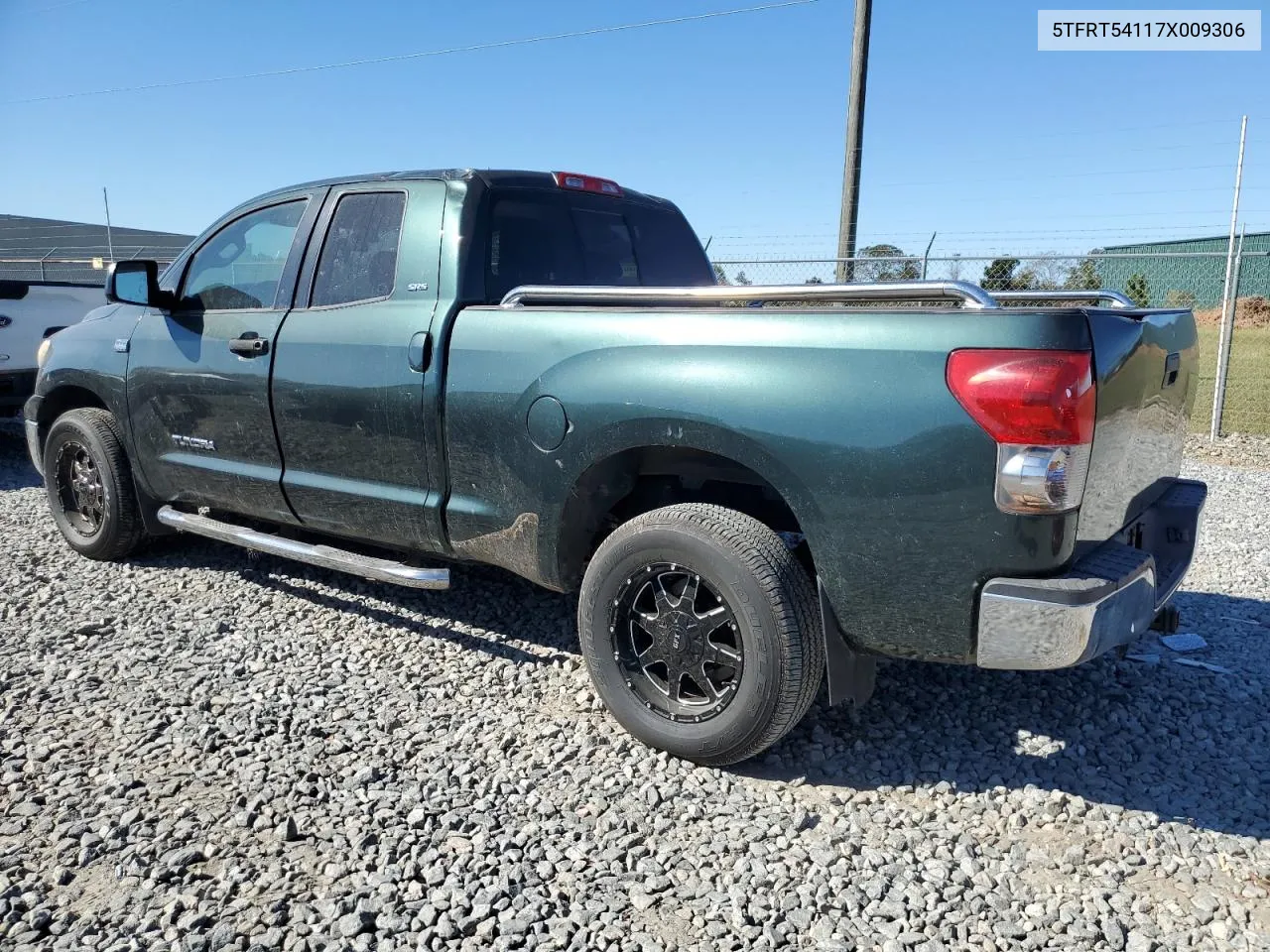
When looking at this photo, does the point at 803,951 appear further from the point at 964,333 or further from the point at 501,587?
the point at 501,587

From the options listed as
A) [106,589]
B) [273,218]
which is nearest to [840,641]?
[273,218]

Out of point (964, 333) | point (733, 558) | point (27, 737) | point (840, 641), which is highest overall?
point (964, 333)

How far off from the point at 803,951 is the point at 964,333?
1.61 m

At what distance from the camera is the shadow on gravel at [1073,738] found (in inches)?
119

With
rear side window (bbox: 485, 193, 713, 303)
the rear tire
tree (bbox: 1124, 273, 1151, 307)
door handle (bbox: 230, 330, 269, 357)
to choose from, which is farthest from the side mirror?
tree (bbox: 1124, 273, 1151, 307)

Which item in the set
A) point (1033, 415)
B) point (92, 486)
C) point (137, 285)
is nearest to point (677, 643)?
point (1033, 415)

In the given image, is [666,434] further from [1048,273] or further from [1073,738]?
[1048,273]

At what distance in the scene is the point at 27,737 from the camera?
332 cm

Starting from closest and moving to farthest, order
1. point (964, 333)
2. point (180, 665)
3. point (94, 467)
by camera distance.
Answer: point (964, 333) < point (180, 665) < point (94, 467)

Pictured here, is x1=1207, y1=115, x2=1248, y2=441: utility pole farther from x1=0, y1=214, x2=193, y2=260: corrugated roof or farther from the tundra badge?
x1=0, y1=214, x2=193, y2=260: corrugated roof

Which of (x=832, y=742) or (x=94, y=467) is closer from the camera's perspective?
(x=832, y=742)

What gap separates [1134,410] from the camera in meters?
2.84

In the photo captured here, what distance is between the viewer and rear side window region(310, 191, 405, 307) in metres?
3.91

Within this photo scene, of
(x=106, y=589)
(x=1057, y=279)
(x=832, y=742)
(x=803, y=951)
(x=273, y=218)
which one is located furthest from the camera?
(x=1057, y=279)
